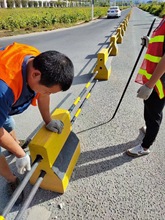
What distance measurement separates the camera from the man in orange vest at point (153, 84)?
212 centimetres

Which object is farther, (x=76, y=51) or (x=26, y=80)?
(x=76, y=51)

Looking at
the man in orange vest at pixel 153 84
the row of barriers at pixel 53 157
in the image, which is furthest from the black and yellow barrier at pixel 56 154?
the man in orange vest at pixel 153 84

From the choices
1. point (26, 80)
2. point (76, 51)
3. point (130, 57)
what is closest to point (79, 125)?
point (26, 80)

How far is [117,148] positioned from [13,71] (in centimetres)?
196

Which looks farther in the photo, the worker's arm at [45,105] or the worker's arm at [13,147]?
the worker's arm at [45,105]

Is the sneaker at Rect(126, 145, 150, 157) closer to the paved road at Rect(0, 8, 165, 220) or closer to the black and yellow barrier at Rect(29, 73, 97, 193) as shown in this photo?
the paved road at Rect(0, 8, 165, 220)

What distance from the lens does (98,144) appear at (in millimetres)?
3152

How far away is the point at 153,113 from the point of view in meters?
2.55

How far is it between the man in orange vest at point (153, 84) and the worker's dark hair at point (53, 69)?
0.97 m

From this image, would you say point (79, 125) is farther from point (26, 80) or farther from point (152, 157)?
point (26, 80)

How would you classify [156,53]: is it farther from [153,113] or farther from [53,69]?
[53,69]

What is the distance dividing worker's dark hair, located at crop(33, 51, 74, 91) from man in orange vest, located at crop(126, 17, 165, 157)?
0.97 m

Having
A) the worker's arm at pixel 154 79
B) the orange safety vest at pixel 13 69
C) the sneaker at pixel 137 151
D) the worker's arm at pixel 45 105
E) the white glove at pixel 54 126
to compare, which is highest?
the orange safety vest at pixel 13 69

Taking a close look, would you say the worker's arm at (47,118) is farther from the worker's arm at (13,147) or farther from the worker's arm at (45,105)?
the worker's arm at (13,147)
